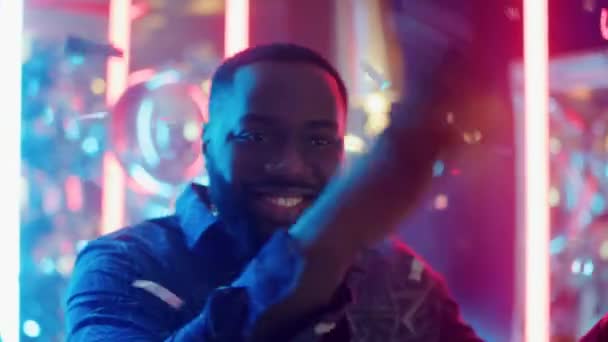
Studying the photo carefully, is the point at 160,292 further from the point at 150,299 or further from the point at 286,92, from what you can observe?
the point at 286,92

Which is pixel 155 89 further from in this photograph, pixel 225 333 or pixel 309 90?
pixel 225 333

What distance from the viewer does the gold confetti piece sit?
70 centimetres

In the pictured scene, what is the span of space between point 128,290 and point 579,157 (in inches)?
39.1

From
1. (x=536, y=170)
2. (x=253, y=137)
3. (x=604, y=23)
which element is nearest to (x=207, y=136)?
(x=253, y=137)

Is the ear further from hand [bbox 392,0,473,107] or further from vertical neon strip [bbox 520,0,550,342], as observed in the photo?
vertical neon strip [bbox 520,0,550,342]

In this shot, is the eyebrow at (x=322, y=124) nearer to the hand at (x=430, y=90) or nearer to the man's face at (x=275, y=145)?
the man's face at (x=275, y=145)

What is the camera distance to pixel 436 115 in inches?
14.4

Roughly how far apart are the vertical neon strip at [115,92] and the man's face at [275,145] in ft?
1.06

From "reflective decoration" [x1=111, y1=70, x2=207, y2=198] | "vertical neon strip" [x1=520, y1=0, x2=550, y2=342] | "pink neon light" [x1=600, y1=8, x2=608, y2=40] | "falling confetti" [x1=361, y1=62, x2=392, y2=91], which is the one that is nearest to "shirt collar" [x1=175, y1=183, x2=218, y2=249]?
"reflective decoration" [x1=111, y1=70, x2=207, y2=198]

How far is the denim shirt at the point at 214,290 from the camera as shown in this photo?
1.51ft

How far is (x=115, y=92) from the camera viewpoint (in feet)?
3.46

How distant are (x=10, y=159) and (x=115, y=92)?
0.19 m

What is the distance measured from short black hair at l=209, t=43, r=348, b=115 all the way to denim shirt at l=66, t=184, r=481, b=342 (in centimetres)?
15

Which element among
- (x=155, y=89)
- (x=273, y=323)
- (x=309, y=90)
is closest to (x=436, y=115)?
(x=273, y=323)
